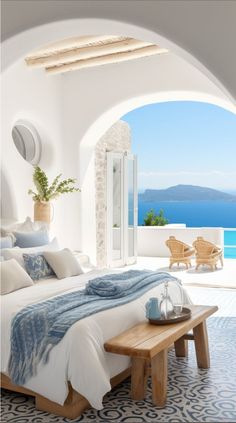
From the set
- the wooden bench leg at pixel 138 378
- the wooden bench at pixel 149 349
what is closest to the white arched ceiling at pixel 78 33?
the wooden bench at pixel 149 349

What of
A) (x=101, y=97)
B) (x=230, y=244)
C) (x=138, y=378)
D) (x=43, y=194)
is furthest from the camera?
(x=230, y=244)

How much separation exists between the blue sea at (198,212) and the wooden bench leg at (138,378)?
19.4 meters

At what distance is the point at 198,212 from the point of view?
2428cm

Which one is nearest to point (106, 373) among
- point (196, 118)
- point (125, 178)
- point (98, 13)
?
point (98, 13)

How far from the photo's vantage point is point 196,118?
2078 cm

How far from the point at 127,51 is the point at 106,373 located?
445cm

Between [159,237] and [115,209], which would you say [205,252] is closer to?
[115,209]

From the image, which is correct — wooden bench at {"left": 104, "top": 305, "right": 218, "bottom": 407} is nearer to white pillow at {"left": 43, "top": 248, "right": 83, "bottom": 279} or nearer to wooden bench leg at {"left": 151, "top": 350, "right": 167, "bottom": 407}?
wooden bench leg at {"left": 151, "top": 350, "right": 167, "bottom": 407}

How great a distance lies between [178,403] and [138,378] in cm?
32

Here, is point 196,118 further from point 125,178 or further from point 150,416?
point 150,416

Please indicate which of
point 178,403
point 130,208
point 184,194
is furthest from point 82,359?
point 184,194

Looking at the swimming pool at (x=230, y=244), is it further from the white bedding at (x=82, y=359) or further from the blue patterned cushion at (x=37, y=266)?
the white bedding at (x=82, y=359)

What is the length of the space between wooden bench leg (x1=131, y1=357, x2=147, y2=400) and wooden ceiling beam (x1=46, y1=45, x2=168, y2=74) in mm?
3977

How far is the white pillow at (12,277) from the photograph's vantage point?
162 inches
